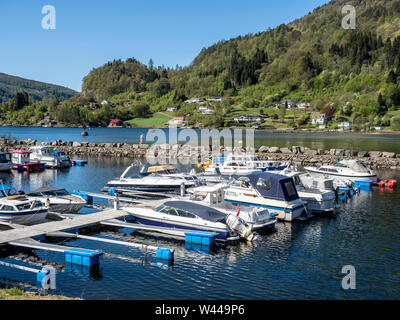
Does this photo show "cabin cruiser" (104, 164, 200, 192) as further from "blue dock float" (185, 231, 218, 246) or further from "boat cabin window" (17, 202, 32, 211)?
"blue dock float" (185, 231, 218, 246)

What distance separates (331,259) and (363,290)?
3.65m

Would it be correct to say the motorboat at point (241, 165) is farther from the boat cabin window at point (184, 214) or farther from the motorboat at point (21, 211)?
the motorboat at point (21, 211)

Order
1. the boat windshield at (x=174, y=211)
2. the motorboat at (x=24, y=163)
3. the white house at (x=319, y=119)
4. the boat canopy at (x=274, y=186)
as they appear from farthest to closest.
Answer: the white house at (x=319, y=119) → the motorboat at (x=24, y=163) → the boat canopy at (x=274, y=186) → the boat windshield at (x=174, y=211)

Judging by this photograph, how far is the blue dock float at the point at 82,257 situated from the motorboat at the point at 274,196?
13021mm

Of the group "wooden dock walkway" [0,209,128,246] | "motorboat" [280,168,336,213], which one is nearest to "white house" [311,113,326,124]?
"motorboat" [280,168,336,213]

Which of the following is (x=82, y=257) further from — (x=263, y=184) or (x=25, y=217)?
(x=263, y=184)

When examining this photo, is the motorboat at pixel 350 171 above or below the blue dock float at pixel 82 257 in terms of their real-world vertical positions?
above

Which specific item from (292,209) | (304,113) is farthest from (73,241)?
(304,113)

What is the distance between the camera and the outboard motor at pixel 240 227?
2258cm

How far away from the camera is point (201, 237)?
850 inches

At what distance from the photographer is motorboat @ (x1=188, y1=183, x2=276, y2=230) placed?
24094 mm

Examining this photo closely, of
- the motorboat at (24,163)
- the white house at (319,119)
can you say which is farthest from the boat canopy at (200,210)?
the white house at (319,119)

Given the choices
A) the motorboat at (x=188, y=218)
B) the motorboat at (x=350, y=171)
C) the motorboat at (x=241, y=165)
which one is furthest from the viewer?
the motorboat at (x=241, y=165)

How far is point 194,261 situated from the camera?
1959cm
